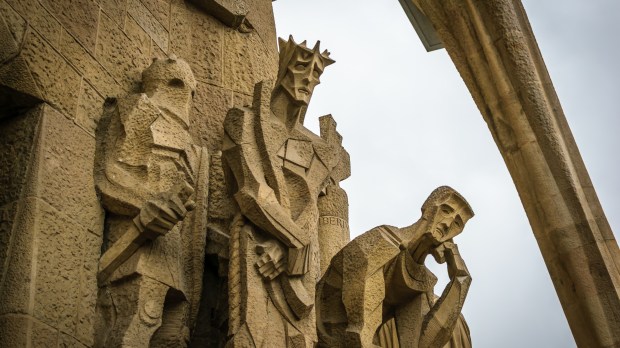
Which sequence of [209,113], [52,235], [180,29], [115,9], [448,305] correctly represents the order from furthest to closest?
[180,29], [209,113], [448,305], [115,9], [52,235]

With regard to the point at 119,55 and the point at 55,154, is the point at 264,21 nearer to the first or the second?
the point at 119,55

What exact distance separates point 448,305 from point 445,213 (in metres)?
0.60

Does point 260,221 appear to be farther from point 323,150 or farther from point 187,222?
point 323,150

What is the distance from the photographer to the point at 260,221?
557 centimetres

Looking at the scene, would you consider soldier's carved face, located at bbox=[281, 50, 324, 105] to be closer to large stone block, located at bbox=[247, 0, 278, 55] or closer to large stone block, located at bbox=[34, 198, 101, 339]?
large stone block, located at bbox=[247, 0, 278, 55]

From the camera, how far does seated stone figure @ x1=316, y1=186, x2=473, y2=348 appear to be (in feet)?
19.8

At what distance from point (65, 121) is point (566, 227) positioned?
3590 millimetres

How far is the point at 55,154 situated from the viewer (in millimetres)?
5117

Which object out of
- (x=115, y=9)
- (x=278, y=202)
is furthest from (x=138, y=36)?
(x=278, y=202)

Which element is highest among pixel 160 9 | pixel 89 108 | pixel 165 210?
pixel 160 9

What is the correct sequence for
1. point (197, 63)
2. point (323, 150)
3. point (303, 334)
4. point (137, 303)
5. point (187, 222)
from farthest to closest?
1. point (197, 63)
2. point (323, 150)
3. point (187, 222)
4. point (303, 334)
5. point (137, 303)

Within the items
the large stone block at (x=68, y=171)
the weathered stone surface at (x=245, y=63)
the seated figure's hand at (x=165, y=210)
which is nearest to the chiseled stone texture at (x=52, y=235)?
the large stone block at (x=68, y=171)

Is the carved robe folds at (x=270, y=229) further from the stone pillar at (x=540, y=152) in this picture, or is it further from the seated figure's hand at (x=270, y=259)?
the stone pillar at (x=540, y=152)

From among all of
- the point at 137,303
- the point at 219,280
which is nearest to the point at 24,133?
the point at 137,303
